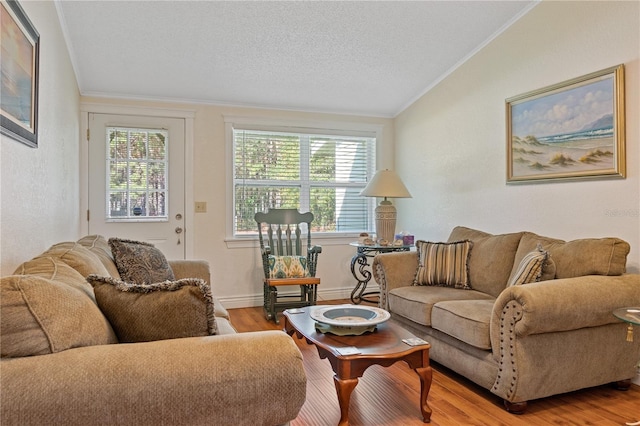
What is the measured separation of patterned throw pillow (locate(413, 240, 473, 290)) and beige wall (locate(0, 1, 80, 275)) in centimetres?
251

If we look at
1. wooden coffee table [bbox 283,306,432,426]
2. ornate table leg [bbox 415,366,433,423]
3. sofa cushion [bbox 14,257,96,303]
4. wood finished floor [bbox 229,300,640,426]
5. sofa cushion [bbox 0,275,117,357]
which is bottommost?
wood finished floor [bbox 229,300,640,426]

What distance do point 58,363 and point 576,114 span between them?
124 inches

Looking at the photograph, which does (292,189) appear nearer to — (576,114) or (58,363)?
(576,114)

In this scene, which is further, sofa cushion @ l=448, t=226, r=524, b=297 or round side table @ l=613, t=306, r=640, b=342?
sofa cushion @ l=448, t=226, r=524, b=297

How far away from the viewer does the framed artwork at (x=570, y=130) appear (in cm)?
259

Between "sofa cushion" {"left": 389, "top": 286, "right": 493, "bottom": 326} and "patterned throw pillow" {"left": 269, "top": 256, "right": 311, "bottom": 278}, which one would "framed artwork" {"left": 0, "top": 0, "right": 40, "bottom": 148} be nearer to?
"patterned throw pillow" {"left": 269, "top": 256, "right": 311, "bottom": 278}

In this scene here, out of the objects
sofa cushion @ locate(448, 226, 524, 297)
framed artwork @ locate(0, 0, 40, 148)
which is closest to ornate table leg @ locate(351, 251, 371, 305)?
sofa cushion @ locate(448, 226, 524, 297)

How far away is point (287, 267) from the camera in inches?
155

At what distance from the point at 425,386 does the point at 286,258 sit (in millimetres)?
2139

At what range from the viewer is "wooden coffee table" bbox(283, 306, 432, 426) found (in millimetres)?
1864

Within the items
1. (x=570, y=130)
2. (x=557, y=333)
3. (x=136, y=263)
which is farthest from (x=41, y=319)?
(x=570, y=130)

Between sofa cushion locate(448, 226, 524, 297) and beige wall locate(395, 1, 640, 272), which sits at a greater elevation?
beige wall locate(395, 1, 640, 272)


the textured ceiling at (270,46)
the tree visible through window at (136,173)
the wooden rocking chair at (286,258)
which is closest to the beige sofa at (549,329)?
the wooden rocking chair at (286,258)

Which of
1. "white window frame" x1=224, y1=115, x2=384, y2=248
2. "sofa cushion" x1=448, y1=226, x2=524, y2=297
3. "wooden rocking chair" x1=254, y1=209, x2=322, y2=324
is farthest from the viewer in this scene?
"white window frame" x1=224, y1=115, x2=384, y2=248
